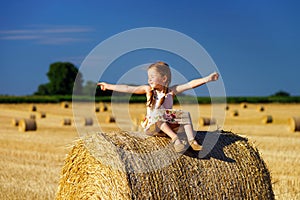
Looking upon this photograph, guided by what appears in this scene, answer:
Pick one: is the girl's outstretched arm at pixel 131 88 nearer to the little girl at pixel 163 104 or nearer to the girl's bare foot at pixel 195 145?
the little girl at pixel 163 104

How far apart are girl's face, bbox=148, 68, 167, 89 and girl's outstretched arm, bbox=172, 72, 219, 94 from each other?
0.16m

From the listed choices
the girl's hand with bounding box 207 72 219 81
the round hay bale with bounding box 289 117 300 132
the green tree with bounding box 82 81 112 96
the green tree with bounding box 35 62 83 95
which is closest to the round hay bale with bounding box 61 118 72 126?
the round hay bale with bounding box 289 117 300 132

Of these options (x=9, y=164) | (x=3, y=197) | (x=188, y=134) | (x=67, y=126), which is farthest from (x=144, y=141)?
(x=67, y=126)

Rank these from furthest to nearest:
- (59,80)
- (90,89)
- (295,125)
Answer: (59,80) < (295,125) < (90,89)

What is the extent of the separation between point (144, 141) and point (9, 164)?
6.87 meters

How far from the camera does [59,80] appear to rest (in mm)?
84062

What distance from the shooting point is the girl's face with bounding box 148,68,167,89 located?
6062mm

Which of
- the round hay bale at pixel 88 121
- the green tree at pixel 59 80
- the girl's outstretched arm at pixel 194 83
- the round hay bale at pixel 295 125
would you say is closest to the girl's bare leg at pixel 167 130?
the girl's outstretched arm at pixel 194 83

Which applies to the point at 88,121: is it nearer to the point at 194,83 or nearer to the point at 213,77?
the point at 194,83

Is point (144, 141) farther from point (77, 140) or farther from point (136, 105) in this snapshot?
point (136, 105)

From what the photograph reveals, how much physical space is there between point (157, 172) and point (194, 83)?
3.26 ft

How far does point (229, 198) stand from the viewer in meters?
6.31

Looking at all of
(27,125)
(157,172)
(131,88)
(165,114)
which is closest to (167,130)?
(165,114)

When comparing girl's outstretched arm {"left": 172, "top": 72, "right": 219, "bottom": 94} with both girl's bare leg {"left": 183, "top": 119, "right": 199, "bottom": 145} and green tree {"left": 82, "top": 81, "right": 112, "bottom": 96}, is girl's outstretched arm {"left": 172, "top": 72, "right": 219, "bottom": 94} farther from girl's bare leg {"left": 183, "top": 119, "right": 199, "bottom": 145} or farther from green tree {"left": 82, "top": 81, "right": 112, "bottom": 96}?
green tree {"left": 82, "top": 81, "right": 112, "bottom": 96}
